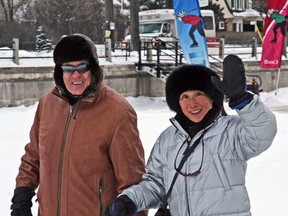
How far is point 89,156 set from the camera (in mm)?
2846

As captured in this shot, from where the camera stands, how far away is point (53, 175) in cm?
288

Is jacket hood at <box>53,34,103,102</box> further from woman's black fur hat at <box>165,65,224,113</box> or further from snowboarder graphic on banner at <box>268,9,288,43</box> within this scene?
snowboarder graphic on banner at <box>268,9,288,43</box>

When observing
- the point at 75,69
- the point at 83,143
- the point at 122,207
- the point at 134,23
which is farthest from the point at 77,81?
the point at 134,23

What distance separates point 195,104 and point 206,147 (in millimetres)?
239

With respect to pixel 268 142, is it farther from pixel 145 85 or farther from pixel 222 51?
pixel 222 51

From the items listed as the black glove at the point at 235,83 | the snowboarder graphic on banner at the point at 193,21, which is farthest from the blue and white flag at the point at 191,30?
→ the black glove at the point at 235,83

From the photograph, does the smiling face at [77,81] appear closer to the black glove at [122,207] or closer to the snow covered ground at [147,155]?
the black glove at [122,207]

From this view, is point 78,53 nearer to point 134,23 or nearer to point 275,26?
point 275,26

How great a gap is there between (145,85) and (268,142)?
1601cm

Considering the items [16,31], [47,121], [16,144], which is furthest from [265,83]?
[47,121]

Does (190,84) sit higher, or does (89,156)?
(190,84)

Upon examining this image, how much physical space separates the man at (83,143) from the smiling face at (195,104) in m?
0.35

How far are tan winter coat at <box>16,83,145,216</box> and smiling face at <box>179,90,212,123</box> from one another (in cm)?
35

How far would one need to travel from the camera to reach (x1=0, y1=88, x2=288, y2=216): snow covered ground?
20.6 ft
